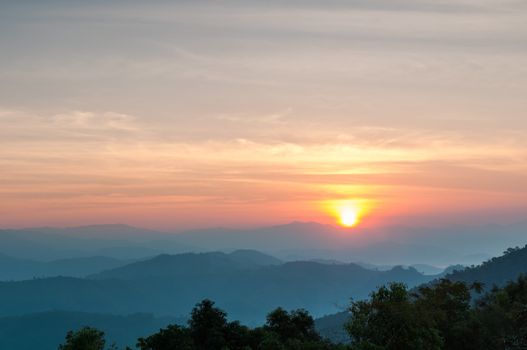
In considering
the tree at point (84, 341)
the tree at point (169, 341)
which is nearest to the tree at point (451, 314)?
the tree at point (169, 341)

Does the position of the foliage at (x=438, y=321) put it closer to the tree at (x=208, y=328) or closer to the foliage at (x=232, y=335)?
the foliage at (x=232, y=335)

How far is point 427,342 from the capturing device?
6284 cm

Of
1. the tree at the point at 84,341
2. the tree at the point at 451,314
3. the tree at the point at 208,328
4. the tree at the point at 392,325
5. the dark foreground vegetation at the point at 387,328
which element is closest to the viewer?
the tree at the point at 84,341

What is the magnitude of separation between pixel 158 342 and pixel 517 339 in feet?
129

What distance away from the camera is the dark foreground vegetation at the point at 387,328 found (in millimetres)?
62906

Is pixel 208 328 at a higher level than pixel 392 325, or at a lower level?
lower

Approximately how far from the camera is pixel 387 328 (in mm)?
64625

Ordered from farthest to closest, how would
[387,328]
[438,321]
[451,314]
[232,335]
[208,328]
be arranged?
[451,314] < [438,321] < [208,328] < [232,335] < [387,328]

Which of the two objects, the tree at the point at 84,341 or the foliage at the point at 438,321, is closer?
the tree at the point at 84,341

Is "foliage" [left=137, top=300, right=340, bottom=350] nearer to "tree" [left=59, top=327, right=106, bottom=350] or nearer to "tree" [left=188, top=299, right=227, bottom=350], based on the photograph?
"tree" [left=188, top=299, right=227, bottom=350]

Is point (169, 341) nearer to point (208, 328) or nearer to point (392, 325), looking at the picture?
point (208, 328)

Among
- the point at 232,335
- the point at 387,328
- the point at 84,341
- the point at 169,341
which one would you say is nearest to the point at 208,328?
the point at 232,335

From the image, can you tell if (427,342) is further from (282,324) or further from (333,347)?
(282,324)

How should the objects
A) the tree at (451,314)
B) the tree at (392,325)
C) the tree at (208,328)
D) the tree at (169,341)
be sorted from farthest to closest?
the tree at (451,314) < the tree at (208,328) < the tree at (169,341) < the tree at (392,325)
